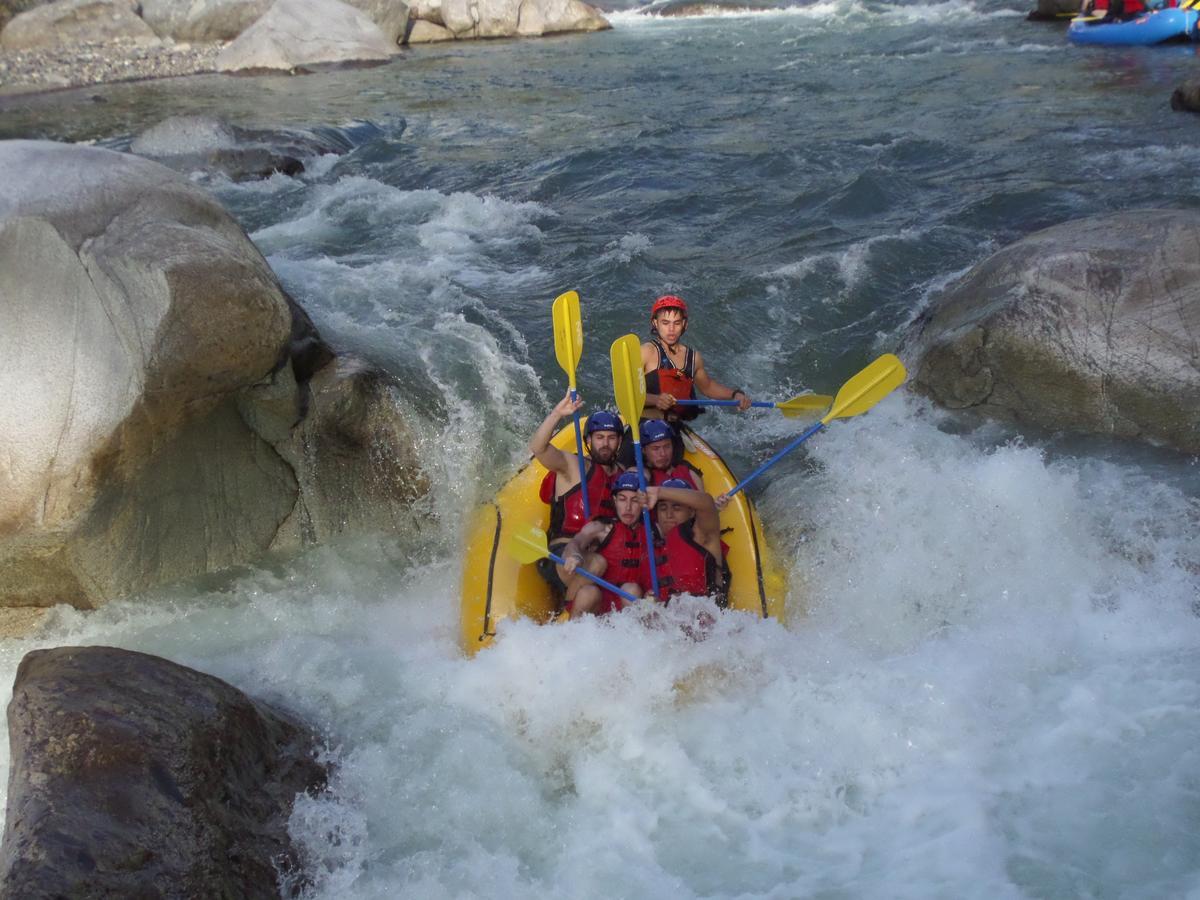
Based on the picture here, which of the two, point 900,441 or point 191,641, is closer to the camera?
point 191,641

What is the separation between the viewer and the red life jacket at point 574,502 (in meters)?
4.65

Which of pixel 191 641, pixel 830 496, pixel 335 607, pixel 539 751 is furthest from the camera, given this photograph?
pixel 830 496

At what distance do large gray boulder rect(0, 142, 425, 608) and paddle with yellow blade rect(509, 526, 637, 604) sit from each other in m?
1.17

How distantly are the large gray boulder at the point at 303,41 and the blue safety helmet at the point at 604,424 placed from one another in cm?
1483

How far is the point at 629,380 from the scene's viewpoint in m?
4.71

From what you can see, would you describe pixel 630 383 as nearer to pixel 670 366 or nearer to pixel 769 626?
pixel 670 366

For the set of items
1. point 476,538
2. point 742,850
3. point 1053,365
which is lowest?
point 742,850

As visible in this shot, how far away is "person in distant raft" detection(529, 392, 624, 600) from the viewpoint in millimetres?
4535

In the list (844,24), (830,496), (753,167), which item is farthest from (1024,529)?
(844,24)

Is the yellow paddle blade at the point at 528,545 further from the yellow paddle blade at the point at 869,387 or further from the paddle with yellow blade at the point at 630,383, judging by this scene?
the yellow paddle blade at the point at 869,387

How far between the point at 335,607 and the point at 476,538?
2.26ft

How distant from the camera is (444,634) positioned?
174 inches

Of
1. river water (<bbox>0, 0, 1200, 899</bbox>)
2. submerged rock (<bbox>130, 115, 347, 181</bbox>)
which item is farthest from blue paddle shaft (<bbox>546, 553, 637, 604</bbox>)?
submerged rock (<bbox>130, 115, 347, 181</bbox>)

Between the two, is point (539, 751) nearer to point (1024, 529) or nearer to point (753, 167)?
point (1024, 529)
